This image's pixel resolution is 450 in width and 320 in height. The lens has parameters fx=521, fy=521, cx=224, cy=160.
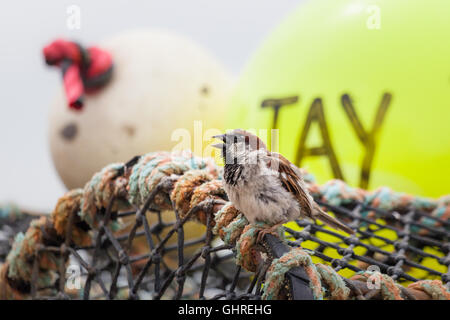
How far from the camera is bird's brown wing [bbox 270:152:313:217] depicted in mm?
1104

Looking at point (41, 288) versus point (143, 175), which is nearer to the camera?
point (143, 175)

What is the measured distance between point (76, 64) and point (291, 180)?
129cm

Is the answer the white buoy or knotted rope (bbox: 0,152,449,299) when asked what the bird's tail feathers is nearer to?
knotted rope (bbox: 0,152,449,299)

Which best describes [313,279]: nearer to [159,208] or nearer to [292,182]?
[292,182]

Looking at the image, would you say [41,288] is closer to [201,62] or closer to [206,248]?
[206,248]

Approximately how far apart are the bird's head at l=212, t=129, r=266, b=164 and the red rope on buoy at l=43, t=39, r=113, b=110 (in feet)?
3.59

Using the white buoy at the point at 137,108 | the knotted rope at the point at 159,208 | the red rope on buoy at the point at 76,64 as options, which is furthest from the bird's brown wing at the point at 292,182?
the red rope on buoy at the point at 76,64

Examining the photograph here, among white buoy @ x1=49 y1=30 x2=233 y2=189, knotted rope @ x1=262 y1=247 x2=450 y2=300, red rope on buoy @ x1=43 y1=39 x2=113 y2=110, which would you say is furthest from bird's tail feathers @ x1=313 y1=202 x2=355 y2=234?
red rope on buoy @ x1=43 y1=39 x2=113 y2=110

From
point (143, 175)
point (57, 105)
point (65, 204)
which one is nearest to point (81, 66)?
point (57, 105)

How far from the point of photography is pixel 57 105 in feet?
7.48

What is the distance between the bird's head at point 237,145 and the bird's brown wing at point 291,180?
0.05 metres

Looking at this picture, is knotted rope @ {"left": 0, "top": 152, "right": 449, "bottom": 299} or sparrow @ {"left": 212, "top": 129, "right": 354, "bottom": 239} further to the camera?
sparrow @ {"left": 212, "top": 129, "right": 354, "bottom": 239}

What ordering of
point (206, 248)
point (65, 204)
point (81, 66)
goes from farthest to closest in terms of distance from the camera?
1. point (81, 66)
2. point (65, 204)
3. point (206, 248)
